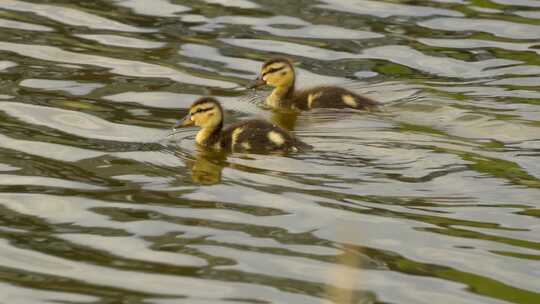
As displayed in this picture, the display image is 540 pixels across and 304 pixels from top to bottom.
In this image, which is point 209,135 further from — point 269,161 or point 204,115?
point 269,161

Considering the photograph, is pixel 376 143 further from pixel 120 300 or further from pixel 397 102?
pixel 120 300

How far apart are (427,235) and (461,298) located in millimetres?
715

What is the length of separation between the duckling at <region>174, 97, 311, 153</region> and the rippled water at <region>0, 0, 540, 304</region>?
9 cm

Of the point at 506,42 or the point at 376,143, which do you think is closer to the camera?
the point at 376,143

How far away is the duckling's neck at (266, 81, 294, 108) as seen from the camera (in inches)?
356

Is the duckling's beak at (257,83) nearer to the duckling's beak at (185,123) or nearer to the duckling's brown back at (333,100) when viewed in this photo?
the duckling's brown back at (333,100)

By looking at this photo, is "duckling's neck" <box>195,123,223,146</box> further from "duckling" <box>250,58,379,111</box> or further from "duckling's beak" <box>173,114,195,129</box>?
"duckling" <box>250,58,379,111</box>

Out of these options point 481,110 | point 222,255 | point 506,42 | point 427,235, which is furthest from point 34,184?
point 506,42

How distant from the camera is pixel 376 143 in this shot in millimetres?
7680

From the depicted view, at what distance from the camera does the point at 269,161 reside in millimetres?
7367

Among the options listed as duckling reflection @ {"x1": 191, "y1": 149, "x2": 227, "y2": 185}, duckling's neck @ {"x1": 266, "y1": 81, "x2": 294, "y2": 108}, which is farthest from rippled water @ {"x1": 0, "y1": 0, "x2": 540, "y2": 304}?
duckling's neck @ {"x1": 266, "y1": 81, "x2": 294, "y2": 108}

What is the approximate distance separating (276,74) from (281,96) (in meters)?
0.17

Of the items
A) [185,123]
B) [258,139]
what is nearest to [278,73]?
[185,123]

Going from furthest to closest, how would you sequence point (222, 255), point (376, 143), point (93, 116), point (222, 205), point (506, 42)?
point (506, 42) < point (93, 116) < point (376, 143) < point (222, 205) < point (222, 255)
